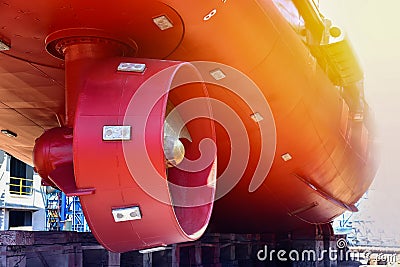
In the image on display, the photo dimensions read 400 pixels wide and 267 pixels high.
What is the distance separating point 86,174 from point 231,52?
1.63 metres

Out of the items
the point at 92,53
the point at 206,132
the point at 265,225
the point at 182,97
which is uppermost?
the point at 92,53

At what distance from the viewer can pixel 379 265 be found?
32.1ft

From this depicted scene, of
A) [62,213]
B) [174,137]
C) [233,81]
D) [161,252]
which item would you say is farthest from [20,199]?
[174,137]

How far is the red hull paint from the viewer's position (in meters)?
3.54

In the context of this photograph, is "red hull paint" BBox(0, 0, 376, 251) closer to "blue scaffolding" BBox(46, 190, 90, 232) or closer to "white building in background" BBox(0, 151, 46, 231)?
"white building in background" BBox(0, 151, 46, 231)

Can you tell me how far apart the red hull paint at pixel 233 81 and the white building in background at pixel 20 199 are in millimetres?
9172

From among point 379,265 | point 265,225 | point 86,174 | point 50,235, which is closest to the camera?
point 86,174

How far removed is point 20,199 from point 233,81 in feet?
48.1

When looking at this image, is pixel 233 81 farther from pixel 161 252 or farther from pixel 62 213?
pixel 62 213

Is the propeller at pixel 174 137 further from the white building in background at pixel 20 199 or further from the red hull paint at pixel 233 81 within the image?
the white building in background at pixel 20 199

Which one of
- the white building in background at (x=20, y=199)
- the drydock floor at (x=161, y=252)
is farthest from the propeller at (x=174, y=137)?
the white building in background at (x=20, y=199)

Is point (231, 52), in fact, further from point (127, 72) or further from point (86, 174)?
point (86, 174)

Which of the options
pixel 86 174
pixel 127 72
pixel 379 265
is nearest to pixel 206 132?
pixel 127 72

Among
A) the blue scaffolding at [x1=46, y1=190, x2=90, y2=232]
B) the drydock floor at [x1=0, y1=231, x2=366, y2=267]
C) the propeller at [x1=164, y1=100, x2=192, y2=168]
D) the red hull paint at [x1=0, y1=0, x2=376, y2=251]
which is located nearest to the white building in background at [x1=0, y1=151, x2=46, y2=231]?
the blue scaffolding at [x1=46, y1=190, x2=90, y2=232]
